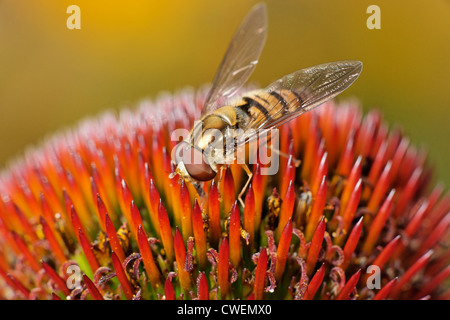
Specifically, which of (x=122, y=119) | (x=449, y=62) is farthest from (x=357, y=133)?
(x=449, y=62)

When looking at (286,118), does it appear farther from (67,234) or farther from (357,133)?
(67,234)

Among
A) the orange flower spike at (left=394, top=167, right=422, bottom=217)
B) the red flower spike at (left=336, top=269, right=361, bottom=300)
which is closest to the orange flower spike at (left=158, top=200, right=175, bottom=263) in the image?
the red flower spike at (left=336, top=269, right=361, bottom=300)

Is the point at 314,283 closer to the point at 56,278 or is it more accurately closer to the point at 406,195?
the point at 406,195

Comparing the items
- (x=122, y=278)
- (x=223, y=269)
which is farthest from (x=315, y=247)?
(x=122, y=278)

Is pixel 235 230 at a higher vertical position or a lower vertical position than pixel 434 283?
higher
